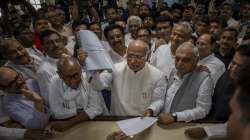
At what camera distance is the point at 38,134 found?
1.87 metres

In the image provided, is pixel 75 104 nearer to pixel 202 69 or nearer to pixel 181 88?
pixel 181 88

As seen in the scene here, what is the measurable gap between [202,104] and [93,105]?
77cm

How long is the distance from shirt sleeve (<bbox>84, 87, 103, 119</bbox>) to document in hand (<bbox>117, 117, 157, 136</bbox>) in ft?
0.73

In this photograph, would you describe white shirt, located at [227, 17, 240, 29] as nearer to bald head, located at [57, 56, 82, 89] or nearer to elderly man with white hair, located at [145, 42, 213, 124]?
elderly man with white hair, located at [145, 42, 213, 124]

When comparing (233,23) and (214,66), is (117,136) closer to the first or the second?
(214,66)

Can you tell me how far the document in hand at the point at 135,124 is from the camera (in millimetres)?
1775

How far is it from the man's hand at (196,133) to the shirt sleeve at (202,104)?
166 mm

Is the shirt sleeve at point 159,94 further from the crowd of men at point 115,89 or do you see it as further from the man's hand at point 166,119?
the man's hand at point 166,119

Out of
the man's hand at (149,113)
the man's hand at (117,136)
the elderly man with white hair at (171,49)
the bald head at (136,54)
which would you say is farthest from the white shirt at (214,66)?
the man's hand at (117,136)

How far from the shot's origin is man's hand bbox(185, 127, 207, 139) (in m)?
1.75

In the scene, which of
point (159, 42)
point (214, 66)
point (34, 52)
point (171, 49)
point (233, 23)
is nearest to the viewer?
point (214, 66)

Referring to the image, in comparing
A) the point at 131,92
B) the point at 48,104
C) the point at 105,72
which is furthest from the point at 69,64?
the point at 131,92

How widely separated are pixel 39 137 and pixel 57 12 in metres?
2.85

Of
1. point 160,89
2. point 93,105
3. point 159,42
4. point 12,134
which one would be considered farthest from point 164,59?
point 12,134
